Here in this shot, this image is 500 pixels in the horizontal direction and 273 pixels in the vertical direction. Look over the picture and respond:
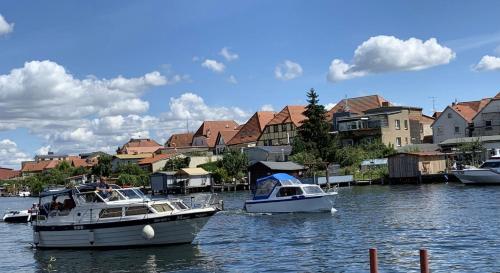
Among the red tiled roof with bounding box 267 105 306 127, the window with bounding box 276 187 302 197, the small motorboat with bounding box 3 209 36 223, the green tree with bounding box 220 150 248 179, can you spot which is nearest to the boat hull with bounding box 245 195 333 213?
the window with bounding box 276 187 302 197

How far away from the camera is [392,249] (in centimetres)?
2758

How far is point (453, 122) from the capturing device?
102 m

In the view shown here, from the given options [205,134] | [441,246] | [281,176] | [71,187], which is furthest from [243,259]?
[205,134]

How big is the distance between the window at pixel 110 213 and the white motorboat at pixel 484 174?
50954mm

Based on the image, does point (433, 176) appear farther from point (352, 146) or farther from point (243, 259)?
point (243, 259)

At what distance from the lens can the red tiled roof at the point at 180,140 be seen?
174587mm

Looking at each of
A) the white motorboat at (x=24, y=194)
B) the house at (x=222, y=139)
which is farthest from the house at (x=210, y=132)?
the white motorboat at (x=24, y=194)

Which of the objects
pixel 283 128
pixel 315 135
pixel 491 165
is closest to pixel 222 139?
pixel 283 128

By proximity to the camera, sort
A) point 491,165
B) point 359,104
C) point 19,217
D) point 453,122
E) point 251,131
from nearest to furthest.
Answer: point 19,217
point 491,165
point 453,122
point 359,104
point 251,131

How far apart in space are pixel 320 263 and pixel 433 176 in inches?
2387

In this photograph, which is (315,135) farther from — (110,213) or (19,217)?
(110,213)

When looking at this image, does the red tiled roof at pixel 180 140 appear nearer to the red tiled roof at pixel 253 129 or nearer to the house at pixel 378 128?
the red tiled roof at pixel 253 129

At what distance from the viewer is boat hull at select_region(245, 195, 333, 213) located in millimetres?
48203

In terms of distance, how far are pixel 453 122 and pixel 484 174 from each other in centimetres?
3305
